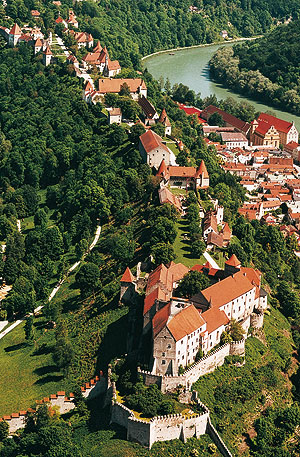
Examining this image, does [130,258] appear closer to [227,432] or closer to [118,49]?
[227,432]

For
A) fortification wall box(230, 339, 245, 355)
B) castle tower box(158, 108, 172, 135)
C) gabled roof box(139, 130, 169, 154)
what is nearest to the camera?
fortification wall box(230, 339, 245, 355)

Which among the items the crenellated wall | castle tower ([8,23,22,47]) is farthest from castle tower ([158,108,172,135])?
the crenellated wall

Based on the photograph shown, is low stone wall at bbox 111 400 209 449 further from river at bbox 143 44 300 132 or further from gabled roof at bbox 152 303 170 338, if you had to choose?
river at bbox 143 44 300 132

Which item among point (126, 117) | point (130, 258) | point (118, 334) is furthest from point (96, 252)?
point (126, 117)

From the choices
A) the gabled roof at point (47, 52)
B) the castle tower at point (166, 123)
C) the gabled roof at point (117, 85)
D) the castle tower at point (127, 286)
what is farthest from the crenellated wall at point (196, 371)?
the gabled roof at point (47, 52)

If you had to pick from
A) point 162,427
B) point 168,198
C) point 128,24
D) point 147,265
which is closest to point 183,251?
point 147,265
